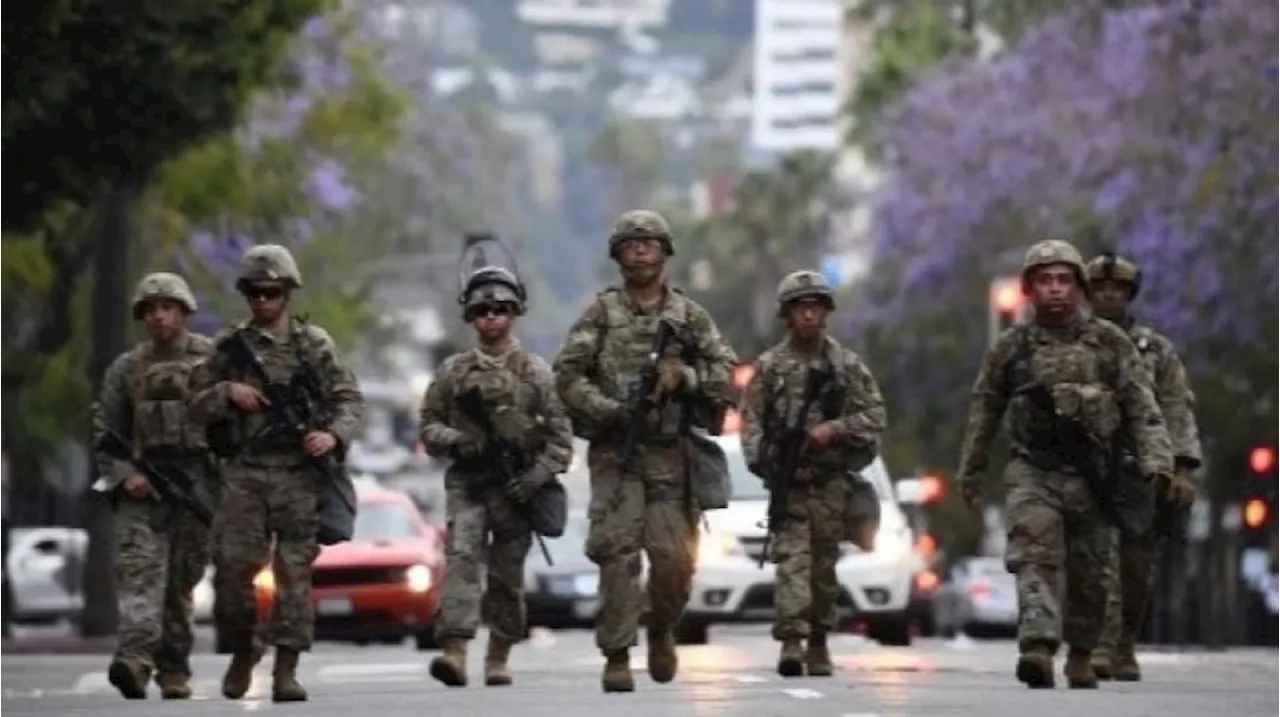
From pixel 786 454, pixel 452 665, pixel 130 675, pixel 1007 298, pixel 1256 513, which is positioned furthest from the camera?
pixel 1007 298

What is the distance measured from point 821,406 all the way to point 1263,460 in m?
21.4

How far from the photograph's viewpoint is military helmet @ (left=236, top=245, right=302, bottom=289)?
22.0 meters

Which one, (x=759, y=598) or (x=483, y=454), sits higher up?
(x=759, y=598)

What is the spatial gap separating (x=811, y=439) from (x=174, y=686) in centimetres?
333

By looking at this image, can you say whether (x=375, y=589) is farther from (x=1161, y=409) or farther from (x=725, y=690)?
(x=725, y=690)

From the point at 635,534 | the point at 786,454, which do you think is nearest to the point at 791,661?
the point at 786,454

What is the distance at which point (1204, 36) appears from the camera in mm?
48844

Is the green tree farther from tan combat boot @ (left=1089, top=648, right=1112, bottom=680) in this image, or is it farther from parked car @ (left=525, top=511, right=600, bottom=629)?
tan combat boot @ (left=1089, top=648, right=1112, bottom=680)

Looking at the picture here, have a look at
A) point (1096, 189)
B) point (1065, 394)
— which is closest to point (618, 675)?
point (1065, 394)

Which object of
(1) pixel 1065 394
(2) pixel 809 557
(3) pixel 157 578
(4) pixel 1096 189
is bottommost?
(3) pixel 157 578

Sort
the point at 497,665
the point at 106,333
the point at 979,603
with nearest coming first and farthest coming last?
1. the point at 497,665
2. the point at 106,333
3. the point at 979,603

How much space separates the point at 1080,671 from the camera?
863 inches

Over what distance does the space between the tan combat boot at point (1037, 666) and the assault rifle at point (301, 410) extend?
10.4 ft

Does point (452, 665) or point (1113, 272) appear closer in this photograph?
point (452, 665)
